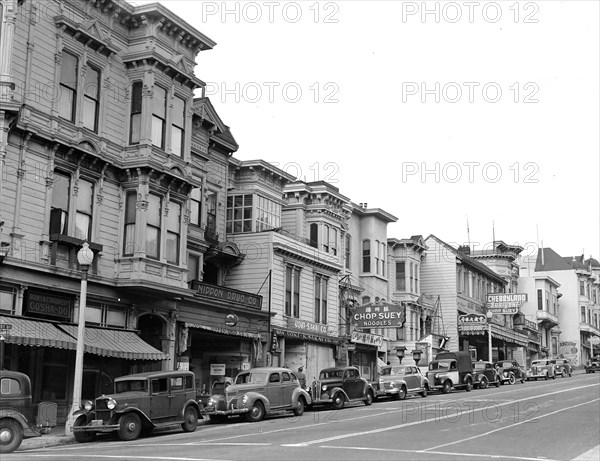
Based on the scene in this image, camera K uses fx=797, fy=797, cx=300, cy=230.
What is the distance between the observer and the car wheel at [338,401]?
32.8 metres

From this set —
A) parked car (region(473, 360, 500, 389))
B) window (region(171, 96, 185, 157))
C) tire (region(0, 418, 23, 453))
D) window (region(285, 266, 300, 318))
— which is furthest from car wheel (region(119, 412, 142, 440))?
parked car (region(473, 360, 500, 389))

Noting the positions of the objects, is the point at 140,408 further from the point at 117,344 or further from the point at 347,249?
the point at 347,249

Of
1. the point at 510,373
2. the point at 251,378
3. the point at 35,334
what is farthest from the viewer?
the point at 510,373

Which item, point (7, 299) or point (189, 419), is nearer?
point (7, 299)

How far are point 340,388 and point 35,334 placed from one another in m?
13.9

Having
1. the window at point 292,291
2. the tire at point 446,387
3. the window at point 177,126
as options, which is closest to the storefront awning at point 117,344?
the window at point 177,126

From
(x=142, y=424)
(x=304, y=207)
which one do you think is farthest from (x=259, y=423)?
(x=304, y=207)

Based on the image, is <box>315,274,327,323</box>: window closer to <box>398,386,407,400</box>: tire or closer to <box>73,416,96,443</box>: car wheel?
<box>398,386,407,400</box>: tire

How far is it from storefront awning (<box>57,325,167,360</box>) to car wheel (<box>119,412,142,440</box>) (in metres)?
4.12

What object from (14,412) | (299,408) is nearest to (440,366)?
(299,408)

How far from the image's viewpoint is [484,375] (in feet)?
159

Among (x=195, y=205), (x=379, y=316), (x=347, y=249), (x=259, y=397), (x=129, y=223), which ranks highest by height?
(x=347, y=249)

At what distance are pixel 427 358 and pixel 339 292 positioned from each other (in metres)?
10.9

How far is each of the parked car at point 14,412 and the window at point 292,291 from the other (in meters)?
21.8
